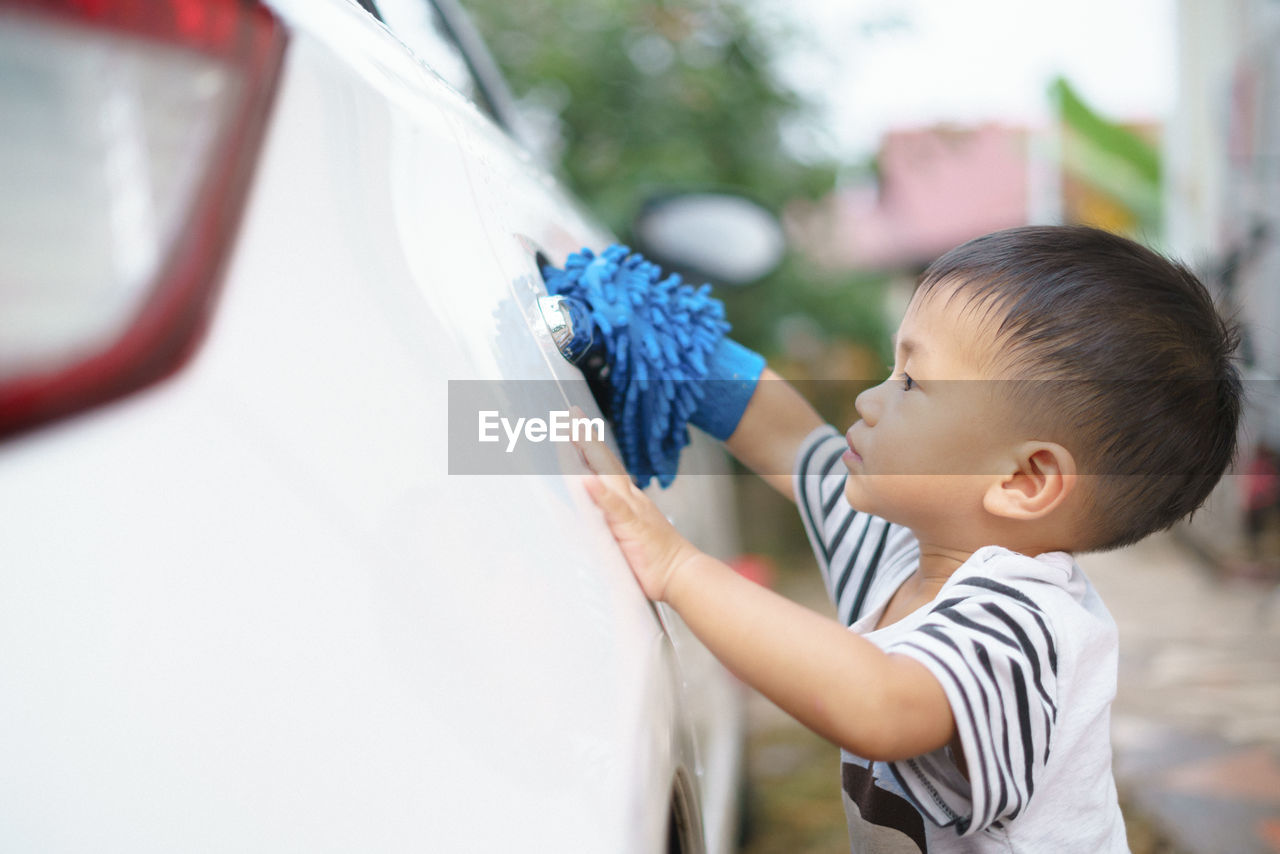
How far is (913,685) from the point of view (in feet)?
2.58

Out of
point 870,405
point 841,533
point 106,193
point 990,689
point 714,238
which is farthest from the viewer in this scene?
point 714,238

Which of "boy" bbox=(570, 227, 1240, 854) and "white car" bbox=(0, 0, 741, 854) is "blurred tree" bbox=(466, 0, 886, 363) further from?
"white car" bbox=(0, 0, 741, 854)

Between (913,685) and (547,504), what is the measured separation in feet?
1.07

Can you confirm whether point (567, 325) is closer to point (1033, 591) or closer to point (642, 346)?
point (642, 346)

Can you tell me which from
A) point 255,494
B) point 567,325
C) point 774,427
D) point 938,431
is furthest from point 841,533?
point 255,494

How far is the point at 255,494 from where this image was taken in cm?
51

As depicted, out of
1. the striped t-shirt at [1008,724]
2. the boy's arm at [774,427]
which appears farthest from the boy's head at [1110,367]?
the boy's arm at [774,427]

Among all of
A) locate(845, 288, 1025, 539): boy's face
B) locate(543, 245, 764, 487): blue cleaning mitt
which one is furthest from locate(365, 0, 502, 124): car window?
locate(845, 288, 1025, 539): boy's face

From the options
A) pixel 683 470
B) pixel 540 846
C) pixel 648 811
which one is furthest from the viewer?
pixel 683 470

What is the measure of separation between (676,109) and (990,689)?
3.87 m

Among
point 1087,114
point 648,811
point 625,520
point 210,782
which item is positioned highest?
point 210,782

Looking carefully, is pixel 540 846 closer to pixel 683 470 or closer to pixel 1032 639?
pixel 1032 639

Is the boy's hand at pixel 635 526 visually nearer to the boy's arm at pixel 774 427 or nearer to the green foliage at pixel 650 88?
the boy's arm at pixel 774 427

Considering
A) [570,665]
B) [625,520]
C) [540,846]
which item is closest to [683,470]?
[625,520]
